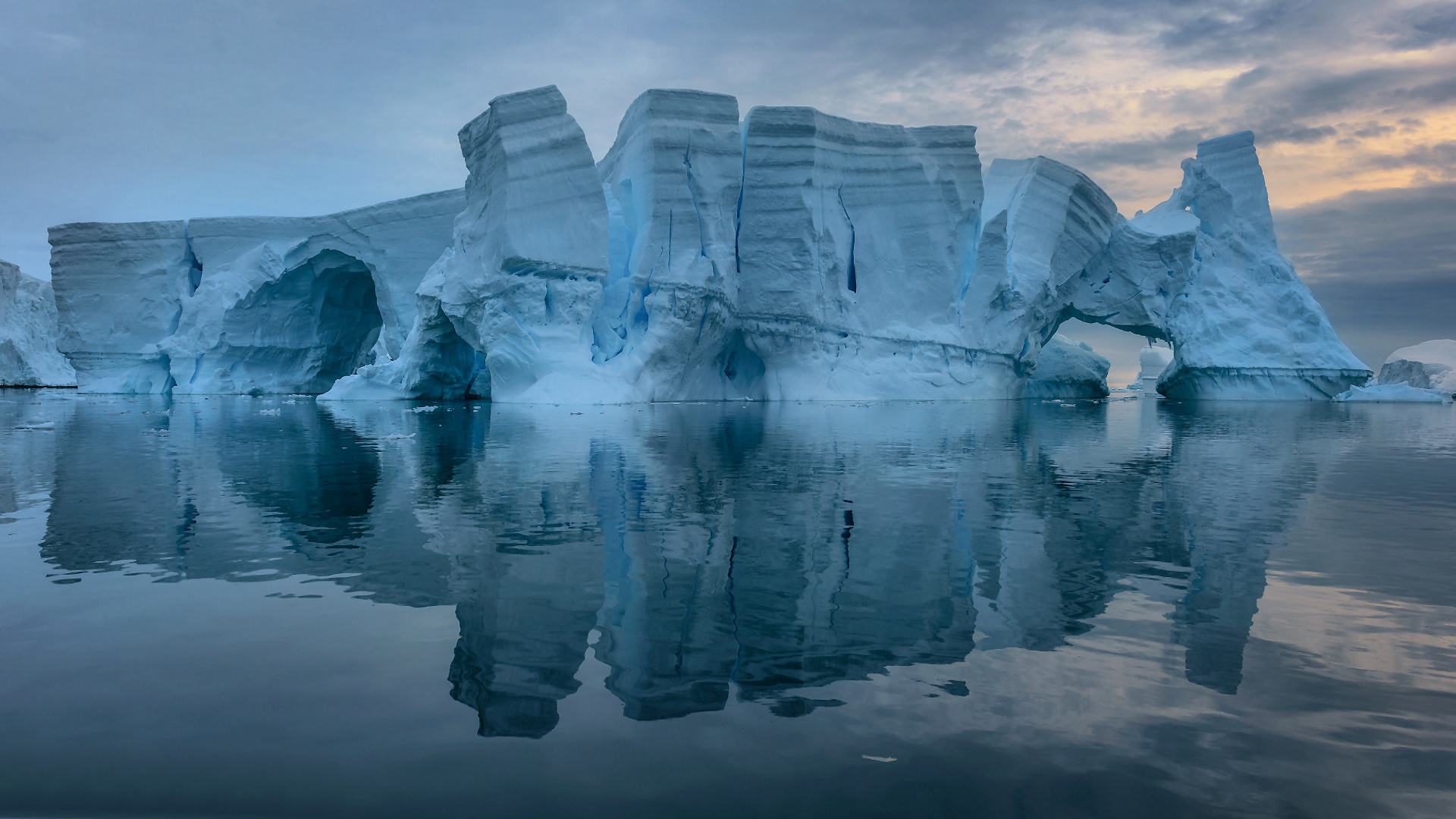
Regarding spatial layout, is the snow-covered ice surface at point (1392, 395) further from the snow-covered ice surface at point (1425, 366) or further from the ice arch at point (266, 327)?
the ice arch at point (266, 327)

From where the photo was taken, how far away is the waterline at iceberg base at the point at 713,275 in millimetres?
19469

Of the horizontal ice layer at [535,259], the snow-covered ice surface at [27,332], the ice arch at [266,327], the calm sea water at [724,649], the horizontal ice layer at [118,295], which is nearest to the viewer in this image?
the calm sea water at [724,649]

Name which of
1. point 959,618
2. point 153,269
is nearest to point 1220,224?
point 959,618

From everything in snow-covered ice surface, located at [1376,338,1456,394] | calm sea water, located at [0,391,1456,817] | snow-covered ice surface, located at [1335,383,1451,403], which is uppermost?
snow-covered ice surface, located at [1376,338,1456,394]

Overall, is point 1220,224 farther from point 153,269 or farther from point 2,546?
point 153,269

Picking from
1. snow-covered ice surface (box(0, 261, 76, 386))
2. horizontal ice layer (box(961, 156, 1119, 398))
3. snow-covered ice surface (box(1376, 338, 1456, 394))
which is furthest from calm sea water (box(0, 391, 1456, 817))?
snow-covered ice surface (box(0, 261, 76, 386))

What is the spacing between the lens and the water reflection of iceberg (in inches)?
98.6

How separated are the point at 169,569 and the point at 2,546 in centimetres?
110

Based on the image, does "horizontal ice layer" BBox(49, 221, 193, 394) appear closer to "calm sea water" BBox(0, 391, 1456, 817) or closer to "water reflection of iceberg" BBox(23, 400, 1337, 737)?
"water reflection of iceberg" BBox(23, 400, 1337, 737)

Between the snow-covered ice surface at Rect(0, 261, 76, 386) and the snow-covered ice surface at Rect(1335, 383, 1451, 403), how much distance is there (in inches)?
2118

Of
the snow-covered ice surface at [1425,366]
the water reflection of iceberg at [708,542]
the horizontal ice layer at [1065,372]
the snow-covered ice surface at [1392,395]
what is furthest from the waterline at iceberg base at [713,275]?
the snow-covered ice surface at [1425,366]

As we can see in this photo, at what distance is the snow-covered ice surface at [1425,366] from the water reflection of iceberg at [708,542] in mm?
38365

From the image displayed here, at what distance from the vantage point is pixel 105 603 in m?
2.98

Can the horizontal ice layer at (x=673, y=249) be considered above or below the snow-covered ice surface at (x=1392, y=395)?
above
